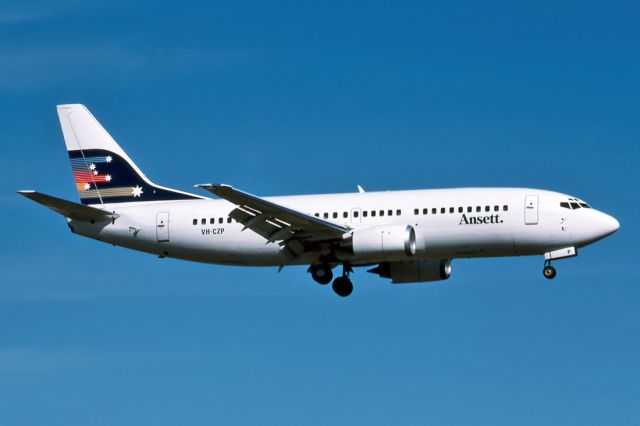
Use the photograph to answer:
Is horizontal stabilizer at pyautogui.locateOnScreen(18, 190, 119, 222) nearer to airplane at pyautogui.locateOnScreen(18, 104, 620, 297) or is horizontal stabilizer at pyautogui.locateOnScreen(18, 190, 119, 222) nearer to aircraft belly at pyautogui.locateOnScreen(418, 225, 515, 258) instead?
airplane at pyautogui.locateOnScreen(18, 104, 620, 297)

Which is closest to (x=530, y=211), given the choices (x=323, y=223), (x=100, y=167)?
(x=323, y=223)

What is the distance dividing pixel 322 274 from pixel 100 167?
12.5 metres

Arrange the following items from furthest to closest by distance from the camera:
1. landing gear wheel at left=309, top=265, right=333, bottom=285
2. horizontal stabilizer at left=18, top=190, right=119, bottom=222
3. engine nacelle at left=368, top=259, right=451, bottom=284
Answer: engine nacelle at left=368, top=259, right=451, bottom=284 < landing gear wheel at left=309, top=265, right=333, bottom=285 < horizontal stabilizer at left=18, top=190, right=119, bottom=222

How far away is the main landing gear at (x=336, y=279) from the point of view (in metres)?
60.0

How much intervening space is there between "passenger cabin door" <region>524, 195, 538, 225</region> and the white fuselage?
0.01m

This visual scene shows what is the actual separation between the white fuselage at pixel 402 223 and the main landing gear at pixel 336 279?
585mm

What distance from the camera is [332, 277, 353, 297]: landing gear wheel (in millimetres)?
60719

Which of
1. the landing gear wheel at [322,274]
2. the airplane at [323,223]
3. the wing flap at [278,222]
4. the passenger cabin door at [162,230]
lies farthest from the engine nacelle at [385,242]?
the passenger cabin door at [162,230]

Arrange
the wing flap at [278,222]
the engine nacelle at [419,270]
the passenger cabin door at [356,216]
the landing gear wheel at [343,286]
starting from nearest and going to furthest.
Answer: the wing flap at [278,222]
the passenger cabin door at [356,216]
the landing gear wheel at [343,286]
the engine nacelle at [419,270]

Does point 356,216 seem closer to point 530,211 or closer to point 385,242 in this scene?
point 385,242

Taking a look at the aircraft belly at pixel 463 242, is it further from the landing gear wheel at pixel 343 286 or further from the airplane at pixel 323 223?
the landing gear wheel at pixel 343 286

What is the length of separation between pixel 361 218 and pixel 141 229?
1023 cm

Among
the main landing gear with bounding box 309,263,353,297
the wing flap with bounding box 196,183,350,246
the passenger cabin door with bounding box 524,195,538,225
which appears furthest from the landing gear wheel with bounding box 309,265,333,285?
the passenger cabin door with bounding box 524,195,538,225

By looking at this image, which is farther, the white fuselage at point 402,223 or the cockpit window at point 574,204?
the cockpit window at point 574,204
